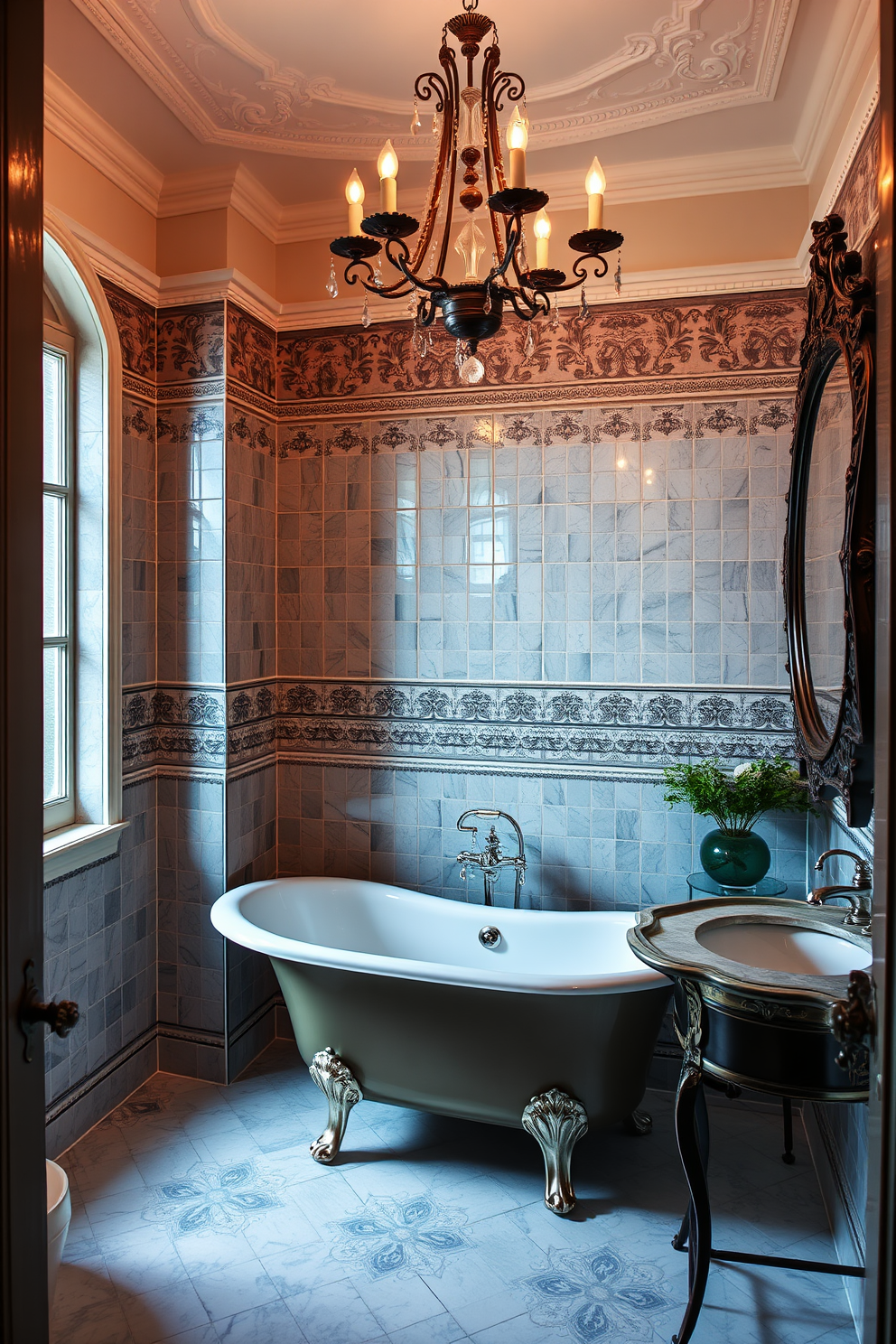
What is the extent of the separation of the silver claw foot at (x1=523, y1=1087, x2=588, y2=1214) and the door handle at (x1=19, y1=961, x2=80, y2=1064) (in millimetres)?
1616

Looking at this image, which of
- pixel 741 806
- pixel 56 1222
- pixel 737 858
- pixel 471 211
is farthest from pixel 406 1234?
pixel 471 211

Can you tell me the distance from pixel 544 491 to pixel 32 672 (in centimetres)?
219

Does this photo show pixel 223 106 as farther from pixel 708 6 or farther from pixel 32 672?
pixel 32 672

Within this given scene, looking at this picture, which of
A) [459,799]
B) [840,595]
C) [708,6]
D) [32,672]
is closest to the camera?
[32,672]

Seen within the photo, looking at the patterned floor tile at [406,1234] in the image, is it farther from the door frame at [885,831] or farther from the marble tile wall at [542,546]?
the marble tile wall at [542,546]

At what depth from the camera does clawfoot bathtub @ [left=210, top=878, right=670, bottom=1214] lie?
7.38 ft

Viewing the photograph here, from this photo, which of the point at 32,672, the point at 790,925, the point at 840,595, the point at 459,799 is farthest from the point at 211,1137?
the point at 840,595

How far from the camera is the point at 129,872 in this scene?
2.86 m

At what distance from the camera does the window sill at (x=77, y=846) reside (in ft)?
8.05

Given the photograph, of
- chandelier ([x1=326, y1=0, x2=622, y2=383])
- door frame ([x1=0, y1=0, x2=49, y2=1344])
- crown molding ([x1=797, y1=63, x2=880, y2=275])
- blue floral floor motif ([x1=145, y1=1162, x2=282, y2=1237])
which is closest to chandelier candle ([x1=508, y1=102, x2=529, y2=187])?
chandelier ([x1=326, y1=0, x2=622, y2=383])

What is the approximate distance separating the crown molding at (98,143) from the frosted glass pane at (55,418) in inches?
22.6

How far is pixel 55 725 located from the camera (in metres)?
2.68

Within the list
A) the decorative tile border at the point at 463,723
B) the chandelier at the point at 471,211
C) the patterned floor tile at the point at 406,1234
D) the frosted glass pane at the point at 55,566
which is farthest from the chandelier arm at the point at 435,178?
the patterned floor tile at the point at 406,1234

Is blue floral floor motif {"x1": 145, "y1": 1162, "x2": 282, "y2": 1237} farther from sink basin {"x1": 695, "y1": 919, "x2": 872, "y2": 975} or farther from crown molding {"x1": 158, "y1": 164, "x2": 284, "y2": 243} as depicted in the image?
crown molding {"x1": 158, "y1": 164, "x2": 284, "y2": 243}
